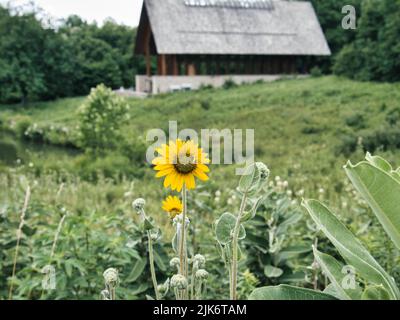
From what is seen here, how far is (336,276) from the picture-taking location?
0.54 meters

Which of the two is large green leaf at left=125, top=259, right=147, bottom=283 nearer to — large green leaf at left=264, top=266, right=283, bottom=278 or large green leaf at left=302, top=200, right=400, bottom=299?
large green leaf at left=264, top=266, right=283, bottom=278

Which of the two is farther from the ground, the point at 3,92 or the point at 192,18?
the point at 192,18

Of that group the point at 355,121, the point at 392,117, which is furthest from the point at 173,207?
the point at 355,121

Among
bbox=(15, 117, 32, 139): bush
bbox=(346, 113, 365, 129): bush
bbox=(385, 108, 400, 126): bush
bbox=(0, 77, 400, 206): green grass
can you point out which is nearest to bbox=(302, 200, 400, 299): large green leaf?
bbox=(0, 77, 400, 206): green grass

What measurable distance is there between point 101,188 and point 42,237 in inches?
148

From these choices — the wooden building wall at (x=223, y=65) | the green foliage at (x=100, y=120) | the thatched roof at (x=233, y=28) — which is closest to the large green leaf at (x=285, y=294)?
the green foliage at (x=100, y=120)

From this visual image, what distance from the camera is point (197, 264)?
0.70 m

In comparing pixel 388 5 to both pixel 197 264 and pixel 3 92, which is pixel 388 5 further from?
pixel 197 264

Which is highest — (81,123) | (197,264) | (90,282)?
(81,123)

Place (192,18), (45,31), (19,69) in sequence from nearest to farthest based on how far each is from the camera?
1. (45,31)
2. (19,69)
3. (192,18)

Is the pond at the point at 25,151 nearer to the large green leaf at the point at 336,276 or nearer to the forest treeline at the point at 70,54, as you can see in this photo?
the forest treeline at the point at 70,54

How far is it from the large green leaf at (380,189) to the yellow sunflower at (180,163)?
21 cm

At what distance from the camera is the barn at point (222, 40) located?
59.8 ft
